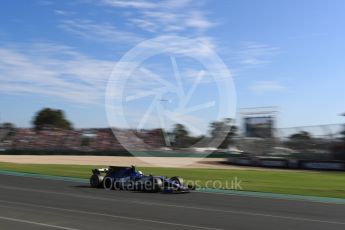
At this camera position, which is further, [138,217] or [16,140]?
[16,140]

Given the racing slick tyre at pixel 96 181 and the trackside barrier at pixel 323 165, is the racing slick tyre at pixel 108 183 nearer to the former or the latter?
the racing slick tyre at pixel 96 181

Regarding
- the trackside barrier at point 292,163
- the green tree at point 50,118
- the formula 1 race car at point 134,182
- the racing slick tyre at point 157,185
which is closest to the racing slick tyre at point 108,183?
the formula 1 race car at point 134,182

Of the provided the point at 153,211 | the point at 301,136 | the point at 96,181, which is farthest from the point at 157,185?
the point at 301,136

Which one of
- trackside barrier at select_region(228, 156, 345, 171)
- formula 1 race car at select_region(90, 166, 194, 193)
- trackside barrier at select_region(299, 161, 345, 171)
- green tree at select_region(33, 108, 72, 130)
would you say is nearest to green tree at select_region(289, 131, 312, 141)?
trackside barrier at select_region(228, 156, 345, 171)

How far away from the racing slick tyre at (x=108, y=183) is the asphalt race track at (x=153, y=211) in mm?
1217

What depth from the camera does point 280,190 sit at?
19.7 meters

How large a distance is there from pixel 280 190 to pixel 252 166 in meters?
20.3

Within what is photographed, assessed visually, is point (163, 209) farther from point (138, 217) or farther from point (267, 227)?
point (267, 227)

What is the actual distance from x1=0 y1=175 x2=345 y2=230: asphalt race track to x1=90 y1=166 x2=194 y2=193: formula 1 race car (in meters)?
0.60

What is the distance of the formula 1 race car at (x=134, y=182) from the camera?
17.0 m

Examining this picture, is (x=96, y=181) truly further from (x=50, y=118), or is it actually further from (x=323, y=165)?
(x=50, y=118)

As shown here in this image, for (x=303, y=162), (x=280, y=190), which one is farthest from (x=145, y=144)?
(x=280, y=190)

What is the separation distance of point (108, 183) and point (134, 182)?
134cm

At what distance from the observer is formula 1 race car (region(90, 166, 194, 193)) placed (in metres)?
17.0
